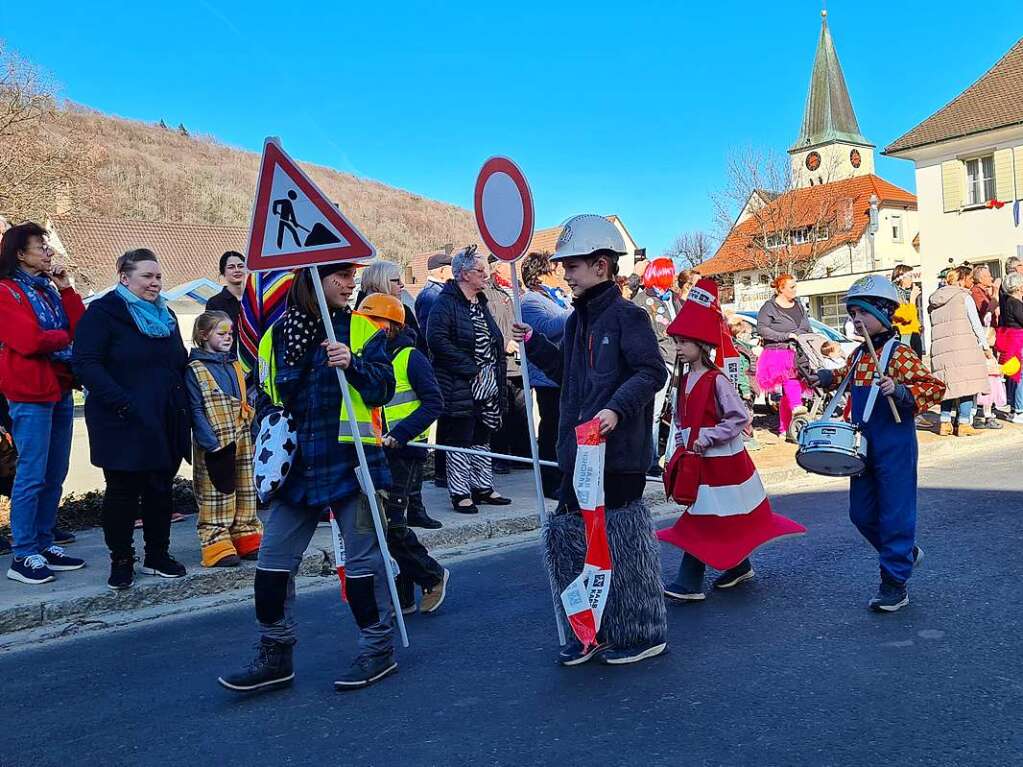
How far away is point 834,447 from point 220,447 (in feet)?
12.9

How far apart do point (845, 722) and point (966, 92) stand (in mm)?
42729

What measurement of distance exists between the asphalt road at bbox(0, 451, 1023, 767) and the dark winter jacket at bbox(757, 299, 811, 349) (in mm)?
5974

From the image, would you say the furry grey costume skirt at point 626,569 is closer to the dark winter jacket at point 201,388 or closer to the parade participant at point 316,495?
the parade participant at point 316,495

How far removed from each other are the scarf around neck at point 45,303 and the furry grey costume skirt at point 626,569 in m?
3.77

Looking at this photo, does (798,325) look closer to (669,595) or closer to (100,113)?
(669,595)

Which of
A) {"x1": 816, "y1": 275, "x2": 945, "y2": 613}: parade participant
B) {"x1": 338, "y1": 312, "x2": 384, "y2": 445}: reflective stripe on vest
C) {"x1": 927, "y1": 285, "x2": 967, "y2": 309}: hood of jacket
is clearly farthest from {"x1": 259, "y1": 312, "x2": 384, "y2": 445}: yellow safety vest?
{"x1": 927, "y1": 285, "x2": 967, "y2": 309}: hood of jacket

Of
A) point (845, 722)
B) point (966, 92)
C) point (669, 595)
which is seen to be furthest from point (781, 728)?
point (966, 92)

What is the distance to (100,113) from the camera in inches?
3903

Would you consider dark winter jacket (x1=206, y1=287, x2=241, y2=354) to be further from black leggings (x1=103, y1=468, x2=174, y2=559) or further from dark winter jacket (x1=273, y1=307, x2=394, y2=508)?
dark winter jacket (x1=273, y1=307, x2=394, y2=508)

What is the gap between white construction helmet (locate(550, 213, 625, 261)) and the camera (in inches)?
186

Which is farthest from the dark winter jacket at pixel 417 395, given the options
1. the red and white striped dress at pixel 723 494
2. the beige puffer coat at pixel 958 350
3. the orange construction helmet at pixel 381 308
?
the beige puffer coat at pixel 958 350

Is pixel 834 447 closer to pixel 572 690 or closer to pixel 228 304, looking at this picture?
pixel 572 690

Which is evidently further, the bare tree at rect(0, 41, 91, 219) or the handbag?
the bare tree at rect(0, 41, 91, 219)

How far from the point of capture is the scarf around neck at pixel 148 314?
641 cm
